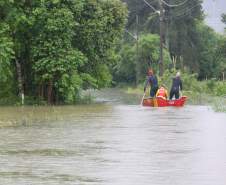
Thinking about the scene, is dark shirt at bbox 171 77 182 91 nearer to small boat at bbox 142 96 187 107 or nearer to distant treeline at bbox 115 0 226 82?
small boat at bbox 142 96 187 107

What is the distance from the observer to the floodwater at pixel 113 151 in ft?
37.2

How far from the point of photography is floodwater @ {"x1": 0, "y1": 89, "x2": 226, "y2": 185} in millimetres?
11352

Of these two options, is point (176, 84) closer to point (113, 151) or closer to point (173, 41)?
point (113, 151)

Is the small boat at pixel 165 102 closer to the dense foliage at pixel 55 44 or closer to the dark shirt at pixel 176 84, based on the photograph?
the dark shirt at pixel 176 84

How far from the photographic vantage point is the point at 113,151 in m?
14.7

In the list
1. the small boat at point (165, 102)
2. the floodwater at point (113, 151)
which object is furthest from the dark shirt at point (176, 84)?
the floodwater at point (113, 151)

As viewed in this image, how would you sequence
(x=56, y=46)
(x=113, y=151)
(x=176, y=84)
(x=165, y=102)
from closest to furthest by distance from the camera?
1. (x=113, y=151)
2. (x=165, y=102)
3. (x=56, y=46)
4. (x=176, y=84)

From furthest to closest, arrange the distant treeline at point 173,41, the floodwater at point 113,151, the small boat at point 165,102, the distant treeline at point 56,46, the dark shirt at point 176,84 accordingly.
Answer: the distant treeline at point 173,41 → the dark shirt at point 176,84 → the distant treeline at point 56,46 → the small boat at point 165,102 → the floodwater at point 113,151

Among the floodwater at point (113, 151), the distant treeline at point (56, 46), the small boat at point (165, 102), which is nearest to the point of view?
the floodwater at point (113, 151)

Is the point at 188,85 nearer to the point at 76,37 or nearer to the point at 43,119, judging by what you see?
the point at 76,37

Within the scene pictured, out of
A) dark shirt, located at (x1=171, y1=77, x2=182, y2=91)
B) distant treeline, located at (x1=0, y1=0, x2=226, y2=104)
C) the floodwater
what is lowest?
the floodwater

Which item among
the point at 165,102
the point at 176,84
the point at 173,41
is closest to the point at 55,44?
the point at 165,102

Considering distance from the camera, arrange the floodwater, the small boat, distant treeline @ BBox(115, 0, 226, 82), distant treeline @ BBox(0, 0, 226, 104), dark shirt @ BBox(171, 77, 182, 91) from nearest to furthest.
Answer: the floodwater
the small boat
distant treeline @ BBox(0, 0, 226, 104)
dark shirt @ BBox(171, 77, 182, 91)
distant treeline @ BBox(115, 0, 226, 82)

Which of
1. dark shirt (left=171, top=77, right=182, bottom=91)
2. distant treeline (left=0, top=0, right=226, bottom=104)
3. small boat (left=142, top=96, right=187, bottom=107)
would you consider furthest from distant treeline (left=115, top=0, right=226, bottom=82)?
small boat (left=142, top=96, right=187, bottom=107)
